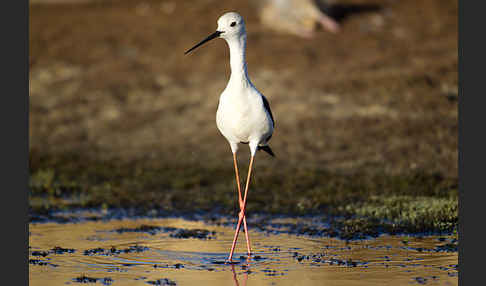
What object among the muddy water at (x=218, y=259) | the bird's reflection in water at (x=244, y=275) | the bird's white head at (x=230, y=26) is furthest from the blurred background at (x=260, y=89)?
the bird's white head at (x=230, y=26)

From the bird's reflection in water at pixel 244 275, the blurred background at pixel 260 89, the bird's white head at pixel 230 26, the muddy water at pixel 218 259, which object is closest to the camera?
the bird's reflection in water at pixel 244 275

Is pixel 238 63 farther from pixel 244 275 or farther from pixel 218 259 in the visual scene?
pixel 244 275

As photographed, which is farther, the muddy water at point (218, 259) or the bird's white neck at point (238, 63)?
the bird's white neck at point (238, 63)

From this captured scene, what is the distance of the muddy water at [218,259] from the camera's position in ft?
21.5

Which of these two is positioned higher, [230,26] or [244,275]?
[230,26]

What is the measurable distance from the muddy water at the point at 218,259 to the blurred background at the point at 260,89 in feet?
5.92

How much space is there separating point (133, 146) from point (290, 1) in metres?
7.84

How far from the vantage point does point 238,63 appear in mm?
7758

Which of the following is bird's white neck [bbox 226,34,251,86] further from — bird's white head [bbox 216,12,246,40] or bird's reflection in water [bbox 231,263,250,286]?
bird's reflection in water [bbox 231,263,250,286]

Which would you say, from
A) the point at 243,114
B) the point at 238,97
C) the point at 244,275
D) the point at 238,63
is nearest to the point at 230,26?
the point at 238,63

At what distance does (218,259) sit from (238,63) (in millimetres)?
1996

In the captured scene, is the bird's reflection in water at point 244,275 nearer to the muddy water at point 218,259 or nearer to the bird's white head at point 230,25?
the muddy water at point 218,259

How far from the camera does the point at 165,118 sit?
16266 mm

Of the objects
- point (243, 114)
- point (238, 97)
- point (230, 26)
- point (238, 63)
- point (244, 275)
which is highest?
point (230, 26)
